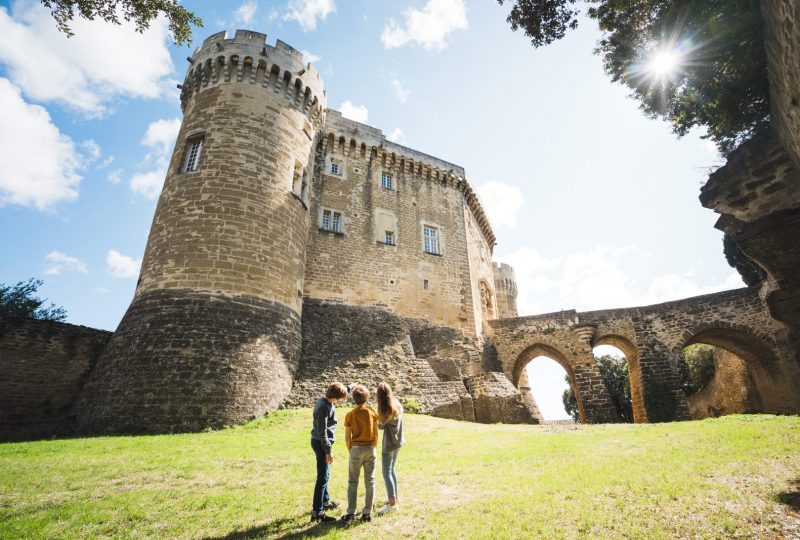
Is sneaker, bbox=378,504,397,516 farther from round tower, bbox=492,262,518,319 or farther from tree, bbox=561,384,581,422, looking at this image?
tree, bbox=561,384,581,422

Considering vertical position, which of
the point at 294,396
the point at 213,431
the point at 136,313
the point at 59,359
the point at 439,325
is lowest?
the point at 213,431

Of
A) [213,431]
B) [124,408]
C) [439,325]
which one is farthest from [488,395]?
[124,408]

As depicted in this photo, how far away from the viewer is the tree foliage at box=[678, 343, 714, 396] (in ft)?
86.3

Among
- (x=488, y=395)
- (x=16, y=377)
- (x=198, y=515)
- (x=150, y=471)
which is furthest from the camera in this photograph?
(x=488, y=395)

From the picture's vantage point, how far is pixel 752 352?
1670 centimetres

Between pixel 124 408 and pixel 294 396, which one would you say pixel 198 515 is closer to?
pixel 124 408

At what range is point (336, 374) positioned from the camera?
1298 cm

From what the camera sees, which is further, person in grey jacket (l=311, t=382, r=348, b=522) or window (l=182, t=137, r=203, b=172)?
window (l=182, t=137, r=203, b=172)

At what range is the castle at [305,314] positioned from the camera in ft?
33.9

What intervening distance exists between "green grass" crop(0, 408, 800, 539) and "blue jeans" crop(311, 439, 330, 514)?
7.8 inches

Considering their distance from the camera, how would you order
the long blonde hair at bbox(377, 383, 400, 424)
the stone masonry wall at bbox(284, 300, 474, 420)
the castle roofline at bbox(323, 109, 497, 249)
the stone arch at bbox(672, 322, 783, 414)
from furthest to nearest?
the castle roofline at bbox(323, 109, 497, 249) → the stone arch at bbox(672, 322, 783, 414) → the stone masonry wall at bbox(284, 300, 474, 420) → the long blonde hair at bbox(377, 383, 400, 424)

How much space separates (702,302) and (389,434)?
59.7 feet

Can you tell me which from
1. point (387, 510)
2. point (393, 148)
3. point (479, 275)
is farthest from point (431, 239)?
point (387, 510)

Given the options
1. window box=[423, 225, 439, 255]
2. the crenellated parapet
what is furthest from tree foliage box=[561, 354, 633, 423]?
the crenellated parapet
